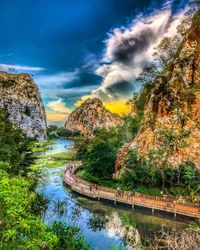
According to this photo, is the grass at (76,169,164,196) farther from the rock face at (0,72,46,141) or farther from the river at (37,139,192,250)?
the rock face at (0,72,46,141)

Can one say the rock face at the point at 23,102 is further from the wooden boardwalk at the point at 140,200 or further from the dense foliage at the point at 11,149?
the dense foliage at the point at 11,149

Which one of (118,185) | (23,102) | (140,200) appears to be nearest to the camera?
(140,200)

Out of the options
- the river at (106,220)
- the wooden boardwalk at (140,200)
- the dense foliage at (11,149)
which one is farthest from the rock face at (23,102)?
the river at (106,220)

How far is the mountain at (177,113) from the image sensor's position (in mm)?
44594

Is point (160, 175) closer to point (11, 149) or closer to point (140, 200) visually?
point (140, 200)

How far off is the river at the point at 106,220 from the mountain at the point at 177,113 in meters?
10.9

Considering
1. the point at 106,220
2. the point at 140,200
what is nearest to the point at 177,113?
the point at 140,200

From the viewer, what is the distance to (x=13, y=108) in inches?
5817

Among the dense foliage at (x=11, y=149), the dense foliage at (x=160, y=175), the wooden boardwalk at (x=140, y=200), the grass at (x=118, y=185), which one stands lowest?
the wooden boardwalk at (x=140, y=200)

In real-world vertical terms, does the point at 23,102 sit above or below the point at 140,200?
above

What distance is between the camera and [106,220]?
35719 millimetres

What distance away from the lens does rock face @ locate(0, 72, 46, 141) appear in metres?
147

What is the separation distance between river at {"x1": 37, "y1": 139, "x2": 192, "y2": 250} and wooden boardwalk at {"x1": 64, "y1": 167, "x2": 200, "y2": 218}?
2.76 ft

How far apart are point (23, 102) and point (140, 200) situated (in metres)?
124
